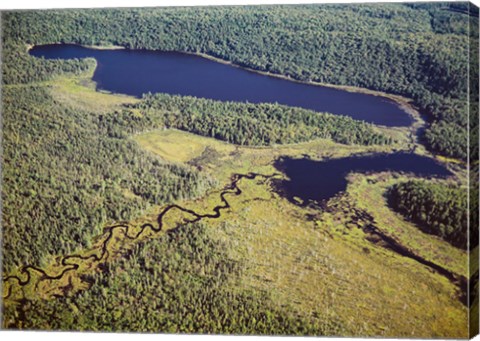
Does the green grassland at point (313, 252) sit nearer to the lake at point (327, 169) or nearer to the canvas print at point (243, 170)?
the canvas print at point (243, 170)

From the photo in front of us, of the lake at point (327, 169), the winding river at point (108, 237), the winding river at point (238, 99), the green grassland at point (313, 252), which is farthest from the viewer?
the lake at point (327, 169)

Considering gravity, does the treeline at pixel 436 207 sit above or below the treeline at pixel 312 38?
below

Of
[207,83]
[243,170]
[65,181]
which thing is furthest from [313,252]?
[65,181]

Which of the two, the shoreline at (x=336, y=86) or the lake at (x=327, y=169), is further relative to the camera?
the shoreline at (x=336, y=86)

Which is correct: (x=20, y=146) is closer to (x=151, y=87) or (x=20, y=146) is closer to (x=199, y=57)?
(x=151, y=87)

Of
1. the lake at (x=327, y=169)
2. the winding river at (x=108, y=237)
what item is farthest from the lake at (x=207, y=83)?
the winding river at (x=108, y=237)

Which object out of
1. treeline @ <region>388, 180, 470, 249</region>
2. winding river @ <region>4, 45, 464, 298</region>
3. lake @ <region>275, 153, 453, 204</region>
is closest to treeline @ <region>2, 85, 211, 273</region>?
winding river @ <region>4, 45, 464, 298</region>
